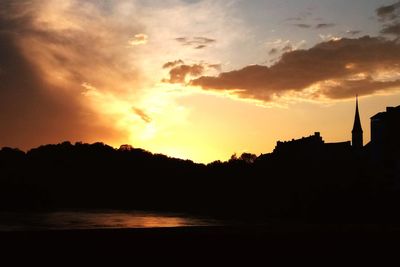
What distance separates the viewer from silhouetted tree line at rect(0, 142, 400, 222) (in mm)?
59438

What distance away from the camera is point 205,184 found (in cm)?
10112

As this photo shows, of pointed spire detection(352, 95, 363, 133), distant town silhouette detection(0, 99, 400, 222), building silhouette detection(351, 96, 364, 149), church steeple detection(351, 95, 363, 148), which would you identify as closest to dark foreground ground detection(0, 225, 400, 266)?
distant town silhouette detection(0, 99, 400, 222)

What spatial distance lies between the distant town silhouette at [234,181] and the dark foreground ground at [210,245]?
46392mm

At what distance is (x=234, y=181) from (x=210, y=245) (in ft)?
287

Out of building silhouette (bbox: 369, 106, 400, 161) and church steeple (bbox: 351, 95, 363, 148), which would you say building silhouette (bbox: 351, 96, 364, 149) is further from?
building silhouette (bbox: 369, 106, 400, 161)

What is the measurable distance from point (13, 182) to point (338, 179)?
224 ft

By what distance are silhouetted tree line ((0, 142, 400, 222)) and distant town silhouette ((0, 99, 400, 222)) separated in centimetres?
17

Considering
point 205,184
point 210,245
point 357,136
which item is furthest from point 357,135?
point 210,245

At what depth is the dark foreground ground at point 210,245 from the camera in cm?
523

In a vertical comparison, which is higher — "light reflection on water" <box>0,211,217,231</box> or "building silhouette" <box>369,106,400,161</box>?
"building silhouette" <box>369,106,400,161</box>

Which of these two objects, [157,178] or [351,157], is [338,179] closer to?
[351,157]

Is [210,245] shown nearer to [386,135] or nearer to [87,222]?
[87,222]

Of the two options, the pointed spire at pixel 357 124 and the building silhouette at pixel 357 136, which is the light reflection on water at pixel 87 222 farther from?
the pointed spire at pixel 357 124

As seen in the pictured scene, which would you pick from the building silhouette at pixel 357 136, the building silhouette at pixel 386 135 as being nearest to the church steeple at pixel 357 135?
the building silhouette at pixel 357 136
